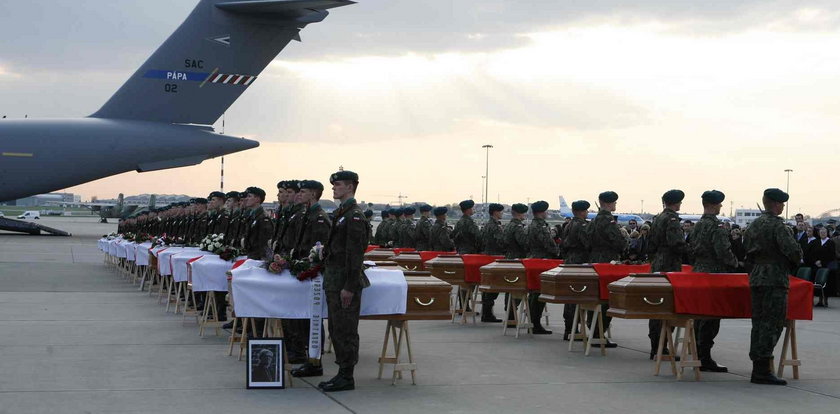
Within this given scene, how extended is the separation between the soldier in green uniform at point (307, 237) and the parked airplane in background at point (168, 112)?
23327 mm

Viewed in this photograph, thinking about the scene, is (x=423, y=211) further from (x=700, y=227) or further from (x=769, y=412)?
(x=769, y=412)

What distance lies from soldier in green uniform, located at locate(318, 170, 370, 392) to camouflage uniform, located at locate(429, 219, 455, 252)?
9.83m

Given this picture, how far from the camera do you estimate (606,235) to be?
12.1 metres

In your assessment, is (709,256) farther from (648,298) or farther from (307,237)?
(307,237)

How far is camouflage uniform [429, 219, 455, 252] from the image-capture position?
712 inches

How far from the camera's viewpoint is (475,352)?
10945mm

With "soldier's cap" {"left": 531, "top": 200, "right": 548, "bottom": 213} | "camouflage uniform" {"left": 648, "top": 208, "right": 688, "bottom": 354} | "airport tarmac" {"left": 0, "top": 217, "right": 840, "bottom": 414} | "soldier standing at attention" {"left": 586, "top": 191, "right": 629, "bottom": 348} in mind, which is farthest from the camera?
"soldier's cap" {"left": 531, "top": 200, "right": 548, "bottom": 213}

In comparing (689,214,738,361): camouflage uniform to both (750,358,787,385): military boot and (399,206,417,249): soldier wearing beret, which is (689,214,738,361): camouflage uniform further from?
(399,206,417,249): soldier wearing beret

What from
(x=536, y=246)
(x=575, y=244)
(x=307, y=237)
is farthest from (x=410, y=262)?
(x=307, y=237)

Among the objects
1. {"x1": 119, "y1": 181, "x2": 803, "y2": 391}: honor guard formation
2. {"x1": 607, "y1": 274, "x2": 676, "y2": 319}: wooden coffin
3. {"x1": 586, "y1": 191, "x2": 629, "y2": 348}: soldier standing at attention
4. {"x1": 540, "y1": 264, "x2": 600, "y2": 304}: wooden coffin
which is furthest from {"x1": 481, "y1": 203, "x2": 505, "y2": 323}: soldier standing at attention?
{"x1": 607, "y1": 274, "x2": 676, "y2": 319}: wooden coffin

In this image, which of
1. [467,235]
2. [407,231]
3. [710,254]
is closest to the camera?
[710,254]

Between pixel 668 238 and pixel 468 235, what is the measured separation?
618 centimetres

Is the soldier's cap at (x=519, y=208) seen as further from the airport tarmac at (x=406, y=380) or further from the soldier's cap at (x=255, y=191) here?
the soldier's cap at (x=255, y=191)

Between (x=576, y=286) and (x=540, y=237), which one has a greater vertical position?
(x=540, y=237)
